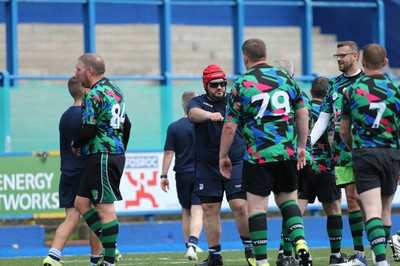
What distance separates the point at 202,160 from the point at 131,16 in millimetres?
16192

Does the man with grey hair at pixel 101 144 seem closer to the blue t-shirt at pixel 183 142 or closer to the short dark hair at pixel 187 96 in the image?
the short dark hair at pixel 187 96

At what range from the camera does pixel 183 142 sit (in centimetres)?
1603

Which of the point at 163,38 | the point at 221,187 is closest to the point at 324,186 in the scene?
the point at 221,187

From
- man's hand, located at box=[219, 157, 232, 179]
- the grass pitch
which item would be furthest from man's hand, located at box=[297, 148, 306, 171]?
the grass pitch

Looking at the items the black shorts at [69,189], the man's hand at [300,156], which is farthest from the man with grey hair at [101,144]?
the man's hand at [300,156]

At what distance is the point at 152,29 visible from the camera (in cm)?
2814

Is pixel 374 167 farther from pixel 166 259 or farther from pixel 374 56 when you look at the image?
pixel 166 259

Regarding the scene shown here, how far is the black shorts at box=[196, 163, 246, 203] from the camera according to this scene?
12469mm

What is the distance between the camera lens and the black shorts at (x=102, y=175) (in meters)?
11.5

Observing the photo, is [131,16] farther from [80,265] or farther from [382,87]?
[382,87]

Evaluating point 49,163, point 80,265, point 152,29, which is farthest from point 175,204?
point 152,29

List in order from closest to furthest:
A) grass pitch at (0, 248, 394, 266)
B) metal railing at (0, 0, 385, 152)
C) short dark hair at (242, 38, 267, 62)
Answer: short dark hair at (242, 38, 267, 62), grass pitch at (0, 248, 394, 266), metal railing at (0, 0, 385, 152)

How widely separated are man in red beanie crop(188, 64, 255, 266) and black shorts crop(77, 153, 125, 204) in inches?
48.3

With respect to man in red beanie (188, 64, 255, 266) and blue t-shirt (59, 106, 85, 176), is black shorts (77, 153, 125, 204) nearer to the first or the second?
blue t-shirt (59, 106, 85, 176)
